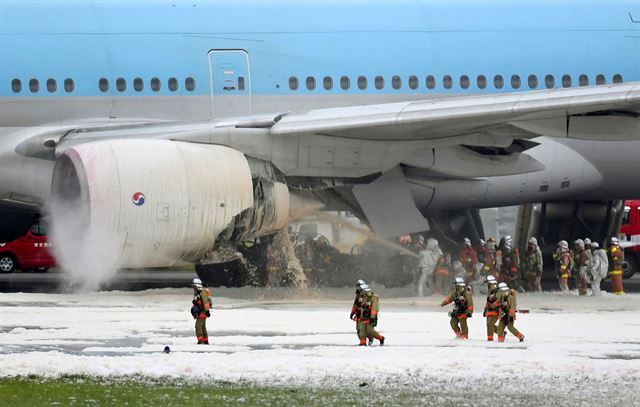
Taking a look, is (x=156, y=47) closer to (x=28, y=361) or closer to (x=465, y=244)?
(x=465, y=244)

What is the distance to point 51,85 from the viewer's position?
20.4 m

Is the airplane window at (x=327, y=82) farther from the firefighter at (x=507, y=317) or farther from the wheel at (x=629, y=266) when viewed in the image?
the wheel at (x=629, y=266)

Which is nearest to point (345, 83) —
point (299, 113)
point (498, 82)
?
point (299, 113)

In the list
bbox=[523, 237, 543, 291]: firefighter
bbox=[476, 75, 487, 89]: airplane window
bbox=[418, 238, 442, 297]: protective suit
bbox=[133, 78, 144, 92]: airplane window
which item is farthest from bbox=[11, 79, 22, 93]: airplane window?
bbox=[523, 237, 543, 291]: firefighter

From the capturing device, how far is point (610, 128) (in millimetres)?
18875

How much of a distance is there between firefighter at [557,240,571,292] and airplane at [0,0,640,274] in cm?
127

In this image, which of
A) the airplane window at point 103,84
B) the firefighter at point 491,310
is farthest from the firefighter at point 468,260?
the firefighter at point 491,310

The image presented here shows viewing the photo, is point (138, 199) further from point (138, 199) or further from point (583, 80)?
point (583, 80)

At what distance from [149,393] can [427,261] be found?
1079 centimetres

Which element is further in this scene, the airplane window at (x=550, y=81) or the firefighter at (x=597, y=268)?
the firefighter at (x=597, y=268)

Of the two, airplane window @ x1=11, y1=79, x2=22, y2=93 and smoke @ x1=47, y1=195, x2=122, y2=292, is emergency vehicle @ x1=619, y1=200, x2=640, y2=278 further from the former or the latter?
smoke @ x1=47, y1=195, x2=122, y2=292

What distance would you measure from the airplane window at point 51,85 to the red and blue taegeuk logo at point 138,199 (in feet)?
11.6

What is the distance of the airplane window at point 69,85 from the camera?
20406 millimetres

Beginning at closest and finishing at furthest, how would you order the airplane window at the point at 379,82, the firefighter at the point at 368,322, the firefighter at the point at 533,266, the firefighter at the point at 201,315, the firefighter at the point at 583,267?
the firefighter at the point at 201,315 → the firefighter at the point at 368,322 → the airplane window at the point at 379,82 → the firefighter at the point at 583,267 → the firefighter at the point at 533,266
